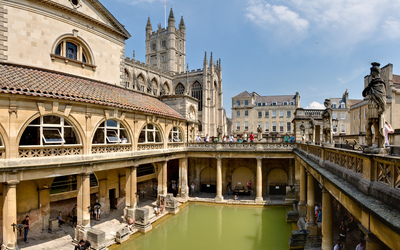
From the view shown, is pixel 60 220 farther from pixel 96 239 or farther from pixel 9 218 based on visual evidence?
pixel 9 218

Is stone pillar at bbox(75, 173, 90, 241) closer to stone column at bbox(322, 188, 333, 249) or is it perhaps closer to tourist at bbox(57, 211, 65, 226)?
tourist at bbox(57, 211, 65, 226)

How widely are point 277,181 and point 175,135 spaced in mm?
14270

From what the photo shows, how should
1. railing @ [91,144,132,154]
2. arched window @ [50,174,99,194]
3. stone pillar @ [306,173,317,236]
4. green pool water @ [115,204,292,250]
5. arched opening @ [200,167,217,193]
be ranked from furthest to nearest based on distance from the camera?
arched opening @ [200,167,217,193], arched window @ [50,174,99,194], railing @ [91,144,132,154], green pool water @ [115,204,292,250], stone pillar @ [306,173,317,236]

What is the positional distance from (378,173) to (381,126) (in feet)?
3.97

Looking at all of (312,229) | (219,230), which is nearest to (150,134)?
(219,230)

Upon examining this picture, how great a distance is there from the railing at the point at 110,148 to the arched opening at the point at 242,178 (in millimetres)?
16217

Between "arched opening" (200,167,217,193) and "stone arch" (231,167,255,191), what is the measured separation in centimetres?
255

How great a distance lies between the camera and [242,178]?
101 ft

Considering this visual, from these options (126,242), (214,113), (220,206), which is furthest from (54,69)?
(214,113)

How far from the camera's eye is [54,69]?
60.7 feet

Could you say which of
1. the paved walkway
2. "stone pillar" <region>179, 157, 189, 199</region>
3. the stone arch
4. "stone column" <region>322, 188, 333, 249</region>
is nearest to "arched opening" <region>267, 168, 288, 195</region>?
the stone arch

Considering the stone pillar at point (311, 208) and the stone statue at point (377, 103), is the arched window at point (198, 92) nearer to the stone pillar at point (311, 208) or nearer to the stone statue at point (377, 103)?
the stone pillar at point (311, 208)

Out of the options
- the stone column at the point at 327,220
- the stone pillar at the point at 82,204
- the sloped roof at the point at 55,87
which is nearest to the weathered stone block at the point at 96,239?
the stone pillar at the point at 82,204

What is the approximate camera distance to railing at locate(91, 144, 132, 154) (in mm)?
16734
